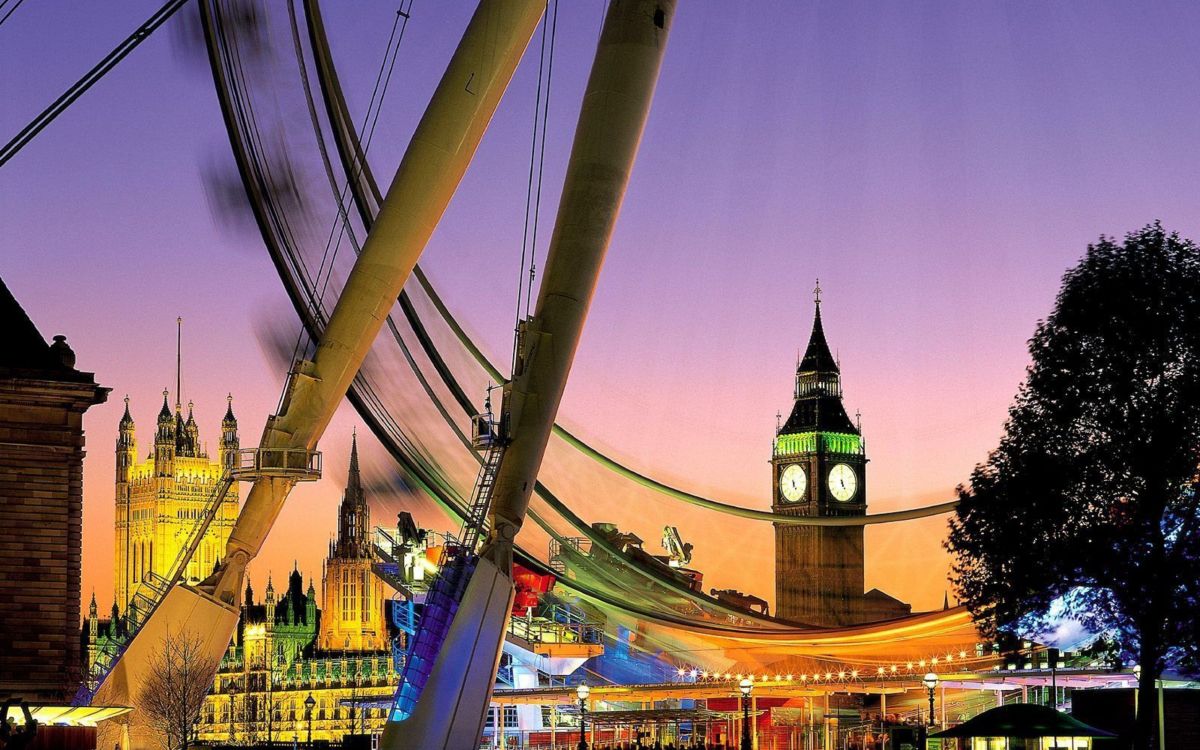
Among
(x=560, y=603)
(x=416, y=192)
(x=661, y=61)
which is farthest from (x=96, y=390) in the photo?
(x=560, y=603)

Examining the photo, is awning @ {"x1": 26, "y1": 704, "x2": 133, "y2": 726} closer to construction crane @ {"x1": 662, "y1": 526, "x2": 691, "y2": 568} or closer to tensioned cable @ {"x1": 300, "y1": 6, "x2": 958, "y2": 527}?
tensioned cable @ {"x1": 300, "y1": 6, "x2": 958, "y2": 527}

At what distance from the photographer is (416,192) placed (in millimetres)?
41469

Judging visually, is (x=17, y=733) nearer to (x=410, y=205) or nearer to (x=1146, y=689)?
(x=410, y=205)

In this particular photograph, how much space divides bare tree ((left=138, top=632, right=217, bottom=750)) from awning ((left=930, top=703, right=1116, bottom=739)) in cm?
1940

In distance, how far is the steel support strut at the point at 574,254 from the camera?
39.8m

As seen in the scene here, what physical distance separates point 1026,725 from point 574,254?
46.6 feet

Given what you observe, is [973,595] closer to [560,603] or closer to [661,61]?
[661,61]

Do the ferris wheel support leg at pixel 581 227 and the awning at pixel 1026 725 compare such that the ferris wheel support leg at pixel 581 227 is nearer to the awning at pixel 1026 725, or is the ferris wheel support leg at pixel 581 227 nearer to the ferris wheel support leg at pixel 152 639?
the awning at pixel 1026 725

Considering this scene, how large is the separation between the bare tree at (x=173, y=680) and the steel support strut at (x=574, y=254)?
39.2 feet

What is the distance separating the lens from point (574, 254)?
41.2 m

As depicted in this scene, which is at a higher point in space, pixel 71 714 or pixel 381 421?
pixel 381 421

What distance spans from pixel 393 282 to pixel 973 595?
1471cm

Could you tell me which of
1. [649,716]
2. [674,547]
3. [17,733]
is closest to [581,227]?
[17,733]

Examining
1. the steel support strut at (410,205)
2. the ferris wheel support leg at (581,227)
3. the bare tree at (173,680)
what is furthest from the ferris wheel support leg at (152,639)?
Result: the ferris wheel support leg at (581,227)
